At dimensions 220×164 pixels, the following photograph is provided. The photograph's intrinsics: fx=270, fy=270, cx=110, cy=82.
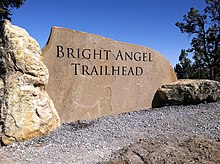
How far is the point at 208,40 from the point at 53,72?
1349 centimetres

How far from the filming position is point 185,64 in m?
20.7

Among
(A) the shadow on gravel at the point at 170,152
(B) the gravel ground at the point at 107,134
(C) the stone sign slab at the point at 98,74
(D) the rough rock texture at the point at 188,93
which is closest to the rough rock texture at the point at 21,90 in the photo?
(B) the gravel ground at the point at 107,134

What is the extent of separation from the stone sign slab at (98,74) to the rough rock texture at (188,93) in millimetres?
328

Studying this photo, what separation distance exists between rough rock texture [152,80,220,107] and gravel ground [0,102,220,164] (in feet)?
1.82

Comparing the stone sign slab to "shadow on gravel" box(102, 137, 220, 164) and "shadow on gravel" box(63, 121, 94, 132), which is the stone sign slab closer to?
"shadow on gravel" box(63, 121, 94, 132)

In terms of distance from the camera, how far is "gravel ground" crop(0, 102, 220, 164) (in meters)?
3.75

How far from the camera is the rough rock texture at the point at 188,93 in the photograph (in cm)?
680

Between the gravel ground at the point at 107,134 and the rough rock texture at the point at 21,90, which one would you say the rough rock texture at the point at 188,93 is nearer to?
the gravel ground at the point at 107,134

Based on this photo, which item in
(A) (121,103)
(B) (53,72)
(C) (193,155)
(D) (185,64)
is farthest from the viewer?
(D) (185,64)

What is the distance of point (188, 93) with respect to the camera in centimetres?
679

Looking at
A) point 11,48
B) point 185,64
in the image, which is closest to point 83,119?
point 11,48

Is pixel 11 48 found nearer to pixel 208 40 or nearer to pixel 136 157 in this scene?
pixel 136 157

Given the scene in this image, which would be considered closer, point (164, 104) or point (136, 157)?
point (136, 157)

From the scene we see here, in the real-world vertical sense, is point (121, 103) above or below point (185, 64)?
below
